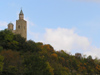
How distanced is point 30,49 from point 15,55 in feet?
20.7

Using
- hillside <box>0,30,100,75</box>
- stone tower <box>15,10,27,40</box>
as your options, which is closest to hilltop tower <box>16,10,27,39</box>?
stone tower <box>15,10,27,40</box>

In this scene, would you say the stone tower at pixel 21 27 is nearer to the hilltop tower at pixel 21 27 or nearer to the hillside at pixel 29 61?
the hilltop tower at pixel 21 27

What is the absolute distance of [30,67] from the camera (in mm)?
21109

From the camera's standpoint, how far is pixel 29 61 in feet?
70.8

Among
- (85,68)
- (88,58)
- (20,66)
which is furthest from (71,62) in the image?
(20,66)

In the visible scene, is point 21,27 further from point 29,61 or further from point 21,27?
point 29,61

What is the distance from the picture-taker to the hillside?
21391 millimetres

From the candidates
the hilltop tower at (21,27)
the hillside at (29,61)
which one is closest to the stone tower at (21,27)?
the hilltop tower at (21,27)

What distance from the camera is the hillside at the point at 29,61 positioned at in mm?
21391

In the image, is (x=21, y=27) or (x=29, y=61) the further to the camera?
(x=21, y=27)

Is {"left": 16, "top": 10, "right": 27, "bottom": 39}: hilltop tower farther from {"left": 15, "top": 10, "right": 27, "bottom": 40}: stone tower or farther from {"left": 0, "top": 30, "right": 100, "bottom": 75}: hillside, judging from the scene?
{"left": 0, "top": 30, "right": 100, "bottom": 75}: hillside

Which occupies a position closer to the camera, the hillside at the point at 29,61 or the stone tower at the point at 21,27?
the hillside at the point at 29,61

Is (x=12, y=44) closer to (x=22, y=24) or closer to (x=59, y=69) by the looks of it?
(x=59, y=69)

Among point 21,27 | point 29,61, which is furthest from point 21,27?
point 29,61
